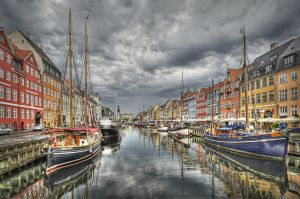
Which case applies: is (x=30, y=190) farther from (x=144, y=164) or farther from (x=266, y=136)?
(x=266, y=136)

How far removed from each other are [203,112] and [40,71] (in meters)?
62.4

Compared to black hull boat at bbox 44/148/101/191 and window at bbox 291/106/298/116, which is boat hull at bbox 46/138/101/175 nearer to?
black hull boat at bbox 44/148/101/191

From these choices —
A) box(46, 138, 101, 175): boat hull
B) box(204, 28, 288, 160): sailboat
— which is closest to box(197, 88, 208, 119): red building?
box(204, 28, 288, 160): sailboat

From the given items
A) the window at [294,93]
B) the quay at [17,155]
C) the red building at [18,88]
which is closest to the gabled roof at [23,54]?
the red building at [18,88]

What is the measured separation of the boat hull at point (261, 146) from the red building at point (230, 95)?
111 feet

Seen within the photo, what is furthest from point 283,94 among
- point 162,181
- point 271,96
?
point 162,181

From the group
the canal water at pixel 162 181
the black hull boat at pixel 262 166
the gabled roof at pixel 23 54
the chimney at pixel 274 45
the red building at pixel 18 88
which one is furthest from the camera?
the chimney at pixel 274 45

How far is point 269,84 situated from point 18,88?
187 ft

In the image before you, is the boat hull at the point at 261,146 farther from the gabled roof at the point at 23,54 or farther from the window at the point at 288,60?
the gabled roof at the point at 23,54

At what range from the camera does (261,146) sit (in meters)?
23.4

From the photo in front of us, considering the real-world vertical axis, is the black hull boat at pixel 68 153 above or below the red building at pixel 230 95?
below

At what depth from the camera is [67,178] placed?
17891mm

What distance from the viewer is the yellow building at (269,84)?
139ft

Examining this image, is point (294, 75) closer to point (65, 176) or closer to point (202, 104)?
point (65, 176)
